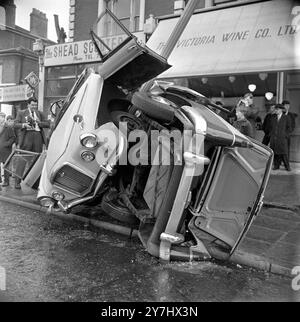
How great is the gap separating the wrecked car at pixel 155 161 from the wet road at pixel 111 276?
0.27 metres

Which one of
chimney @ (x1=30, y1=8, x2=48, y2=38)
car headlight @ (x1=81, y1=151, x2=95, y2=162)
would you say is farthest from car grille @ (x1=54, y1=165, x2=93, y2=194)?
chimney @ (x1=30, y1=8, x2=48, y2=38)

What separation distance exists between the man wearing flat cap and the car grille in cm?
600

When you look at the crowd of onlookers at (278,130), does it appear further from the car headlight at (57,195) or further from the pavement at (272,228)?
the car headlight at (57,195)

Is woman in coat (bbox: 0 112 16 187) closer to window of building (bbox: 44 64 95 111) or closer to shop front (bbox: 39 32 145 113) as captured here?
shop front (bbox: 39 32 145 113)

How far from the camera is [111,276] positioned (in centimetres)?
372

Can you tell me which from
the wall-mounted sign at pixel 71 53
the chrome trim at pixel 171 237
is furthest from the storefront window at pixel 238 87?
the chrome trim at pixel 171 237

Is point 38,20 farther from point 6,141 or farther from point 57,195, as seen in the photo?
point 57,195

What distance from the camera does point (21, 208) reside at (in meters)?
6.90

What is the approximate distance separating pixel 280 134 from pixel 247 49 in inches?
89.7

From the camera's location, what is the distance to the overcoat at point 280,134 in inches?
361

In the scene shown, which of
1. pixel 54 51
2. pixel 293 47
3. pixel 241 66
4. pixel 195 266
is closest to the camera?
pixel 195 266

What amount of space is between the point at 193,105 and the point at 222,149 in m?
0.69

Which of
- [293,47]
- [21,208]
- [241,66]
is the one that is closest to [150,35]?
[241,66]
